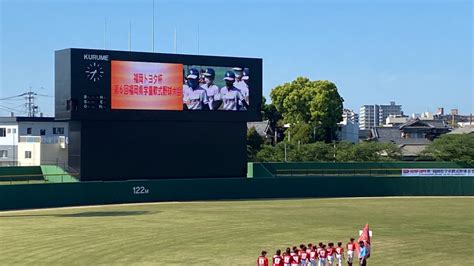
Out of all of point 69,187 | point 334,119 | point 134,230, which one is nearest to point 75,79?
point 69,187

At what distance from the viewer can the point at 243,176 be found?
196ft

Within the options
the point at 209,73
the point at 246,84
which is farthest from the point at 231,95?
the point at 209,73

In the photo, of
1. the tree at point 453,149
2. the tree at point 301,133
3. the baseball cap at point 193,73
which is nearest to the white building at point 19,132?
the baseball cap at point 193,73

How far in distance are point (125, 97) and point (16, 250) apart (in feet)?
80.6

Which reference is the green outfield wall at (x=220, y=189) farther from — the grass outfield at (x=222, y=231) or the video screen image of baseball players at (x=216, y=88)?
the video screen image of baseball players at (x=216, y=88)

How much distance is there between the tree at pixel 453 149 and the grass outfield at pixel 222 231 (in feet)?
92.6

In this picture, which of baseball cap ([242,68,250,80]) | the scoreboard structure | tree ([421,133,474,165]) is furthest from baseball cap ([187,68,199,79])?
tree ([421,133,474,165])

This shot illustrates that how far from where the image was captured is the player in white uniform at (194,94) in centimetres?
5580

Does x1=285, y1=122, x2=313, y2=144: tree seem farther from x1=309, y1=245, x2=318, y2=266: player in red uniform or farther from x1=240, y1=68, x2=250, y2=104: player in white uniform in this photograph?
x1=309, y1=245, x2=318, y2=266: player in red uniform

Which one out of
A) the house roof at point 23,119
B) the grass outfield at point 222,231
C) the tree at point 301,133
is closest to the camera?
the grass outfield at point 222,231

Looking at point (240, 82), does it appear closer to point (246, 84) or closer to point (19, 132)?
point (246, 84)

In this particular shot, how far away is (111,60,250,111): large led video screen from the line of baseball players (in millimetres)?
31087

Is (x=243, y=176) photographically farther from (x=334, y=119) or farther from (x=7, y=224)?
(x=334, y=119)

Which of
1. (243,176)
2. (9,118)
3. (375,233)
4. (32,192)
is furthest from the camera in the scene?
(9,118)
